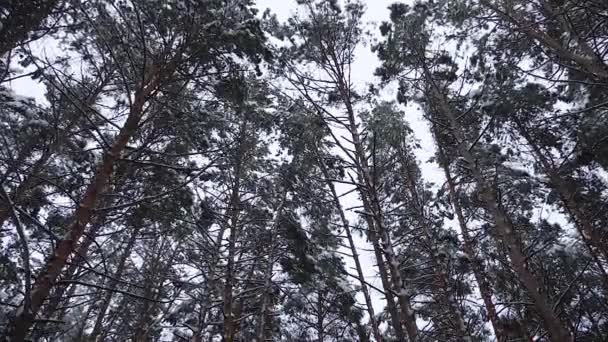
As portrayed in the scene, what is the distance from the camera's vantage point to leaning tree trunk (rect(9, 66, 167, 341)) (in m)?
2.89

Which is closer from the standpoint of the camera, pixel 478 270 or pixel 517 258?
pixel 517 258

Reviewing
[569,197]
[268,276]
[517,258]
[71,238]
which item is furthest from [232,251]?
[569,197]

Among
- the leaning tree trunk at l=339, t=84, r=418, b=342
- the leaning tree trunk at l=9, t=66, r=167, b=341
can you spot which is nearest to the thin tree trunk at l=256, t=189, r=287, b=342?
the leaning tree trunk at l=339, t=84, r=418, b=342

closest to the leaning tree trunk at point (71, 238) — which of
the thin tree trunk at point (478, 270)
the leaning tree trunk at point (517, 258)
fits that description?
the leaning tree trunk at point (517, 258)

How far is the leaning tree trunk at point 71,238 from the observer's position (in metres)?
2.89

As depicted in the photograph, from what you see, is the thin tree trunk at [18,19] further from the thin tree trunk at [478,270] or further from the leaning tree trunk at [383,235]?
the thin tree trunk at [478,270]

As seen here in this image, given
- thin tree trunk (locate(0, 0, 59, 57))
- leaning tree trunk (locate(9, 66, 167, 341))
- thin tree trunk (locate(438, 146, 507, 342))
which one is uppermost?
thin tree trunk (locate(0, 0, 59, 57))

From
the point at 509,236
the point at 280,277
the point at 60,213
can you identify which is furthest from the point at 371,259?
the point at 60,213

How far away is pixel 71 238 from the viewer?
12.6 ft

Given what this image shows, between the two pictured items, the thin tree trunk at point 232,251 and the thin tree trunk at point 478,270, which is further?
the thin tree trunk at point 478,270

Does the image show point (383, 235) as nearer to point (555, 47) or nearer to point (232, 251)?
point (232, 251)

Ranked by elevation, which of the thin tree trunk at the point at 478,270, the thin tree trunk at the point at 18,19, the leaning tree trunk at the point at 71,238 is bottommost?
the leaning tree trunk at the point at 71,238

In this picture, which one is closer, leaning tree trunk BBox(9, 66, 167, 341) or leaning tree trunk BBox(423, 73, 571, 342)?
leaning tree trunk BBox(9, 66, 167, 341)

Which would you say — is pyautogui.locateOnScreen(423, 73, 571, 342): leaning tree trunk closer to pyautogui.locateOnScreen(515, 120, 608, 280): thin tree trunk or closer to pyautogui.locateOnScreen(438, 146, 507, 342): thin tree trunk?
pyautogui.locateOnScreen(438, 146, 507, 342): thin tree trunk
